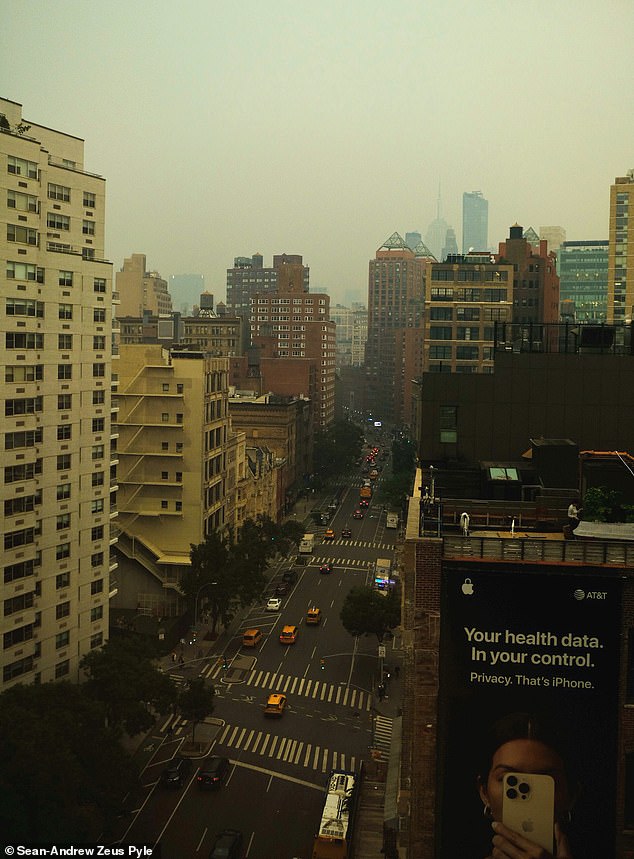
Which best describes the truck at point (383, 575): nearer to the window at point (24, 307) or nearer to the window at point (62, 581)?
the window at point (62, 581)

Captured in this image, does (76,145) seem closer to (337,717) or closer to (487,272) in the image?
(337,717)

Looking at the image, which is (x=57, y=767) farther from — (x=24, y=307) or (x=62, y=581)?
(x=24, y=307)

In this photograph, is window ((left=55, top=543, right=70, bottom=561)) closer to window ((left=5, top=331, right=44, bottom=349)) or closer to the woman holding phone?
window ((left=5, top=331, right=44, bottom=349))

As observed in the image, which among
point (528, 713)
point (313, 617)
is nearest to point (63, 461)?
point (313, 617)

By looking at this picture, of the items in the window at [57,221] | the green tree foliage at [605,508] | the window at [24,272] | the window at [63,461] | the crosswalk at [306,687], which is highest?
the window at [57,221]

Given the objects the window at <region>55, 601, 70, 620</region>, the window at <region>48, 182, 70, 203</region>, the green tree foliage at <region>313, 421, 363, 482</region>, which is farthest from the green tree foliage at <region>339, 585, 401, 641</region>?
the green tree foliage at <region>313, 421, 363, 482</region>

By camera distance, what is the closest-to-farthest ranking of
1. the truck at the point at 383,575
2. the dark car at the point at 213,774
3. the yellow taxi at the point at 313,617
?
the dark car at the point at 213,774 → the yellow taxi at the point at 313,617 → the truck at the point at 383,575

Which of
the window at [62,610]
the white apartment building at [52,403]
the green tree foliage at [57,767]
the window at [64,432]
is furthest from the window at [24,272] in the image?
the green tree foliage at [57,767]

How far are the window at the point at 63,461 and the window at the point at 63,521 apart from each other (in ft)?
7.91

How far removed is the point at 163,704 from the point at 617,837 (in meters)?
28.5

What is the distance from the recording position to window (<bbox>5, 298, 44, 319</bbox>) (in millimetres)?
44656

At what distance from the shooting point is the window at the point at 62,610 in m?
48.1

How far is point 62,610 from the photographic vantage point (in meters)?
48.6

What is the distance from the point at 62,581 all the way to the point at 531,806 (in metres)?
33.1
